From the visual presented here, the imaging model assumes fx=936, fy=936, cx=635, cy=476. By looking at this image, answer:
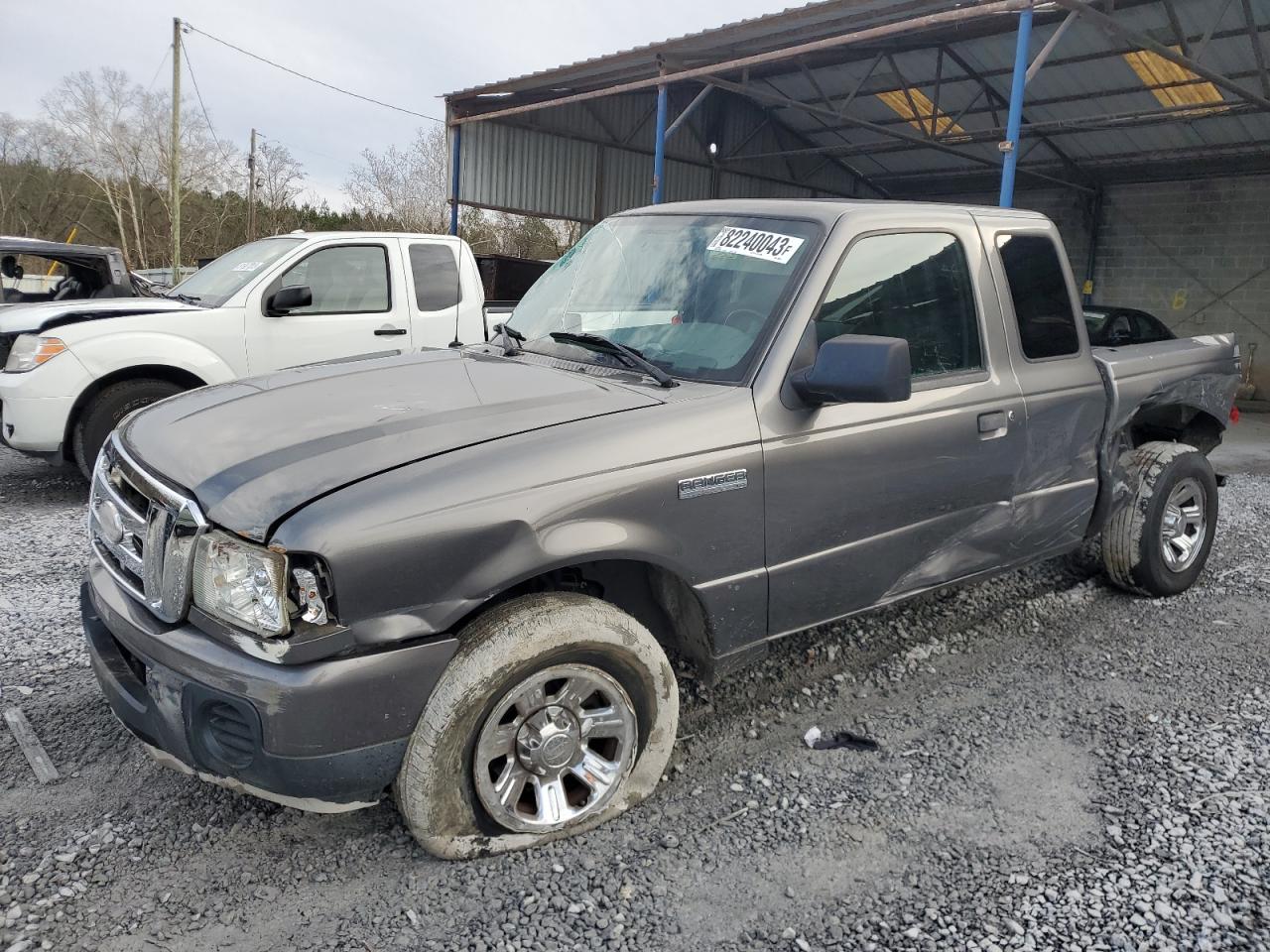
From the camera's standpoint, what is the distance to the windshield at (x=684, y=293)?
3.00 metres

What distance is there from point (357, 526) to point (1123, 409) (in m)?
3.41

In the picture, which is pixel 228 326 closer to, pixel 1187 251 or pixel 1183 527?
pixel 1183 527

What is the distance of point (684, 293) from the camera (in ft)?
10.5

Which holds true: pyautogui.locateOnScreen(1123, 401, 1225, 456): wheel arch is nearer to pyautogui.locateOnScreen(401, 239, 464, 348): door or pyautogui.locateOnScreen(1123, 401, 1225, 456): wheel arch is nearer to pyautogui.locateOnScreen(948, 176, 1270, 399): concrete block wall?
pyautogui.locateOnScreen(401, 239, 464, 348): door

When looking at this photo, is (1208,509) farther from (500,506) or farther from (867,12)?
(867,12)

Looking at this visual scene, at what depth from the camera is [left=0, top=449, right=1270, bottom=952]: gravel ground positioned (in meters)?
2.29

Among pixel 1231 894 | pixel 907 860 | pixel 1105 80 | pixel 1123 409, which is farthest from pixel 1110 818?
pixel 1105 80

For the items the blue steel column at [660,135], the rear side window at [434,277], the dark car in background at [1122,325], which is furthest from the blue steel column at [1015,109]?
the rear side window at [434,277]

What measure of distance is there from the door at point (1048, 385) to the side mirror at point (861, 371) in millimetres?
1150

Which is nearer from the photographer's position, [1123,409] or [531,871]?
[531,871]

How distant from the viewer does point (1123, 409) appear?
4098 mm

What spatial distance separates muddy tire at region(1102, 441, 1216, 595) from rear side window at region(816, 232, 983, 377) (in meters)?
1.59

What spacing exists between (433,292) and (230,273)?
1.48 meters

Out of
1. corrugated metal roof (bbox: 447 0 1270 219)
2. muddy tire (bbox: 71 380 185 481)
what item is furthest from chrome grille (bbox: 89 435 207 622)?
corrugated metal roof (bbox: 447 0 1270 219)
